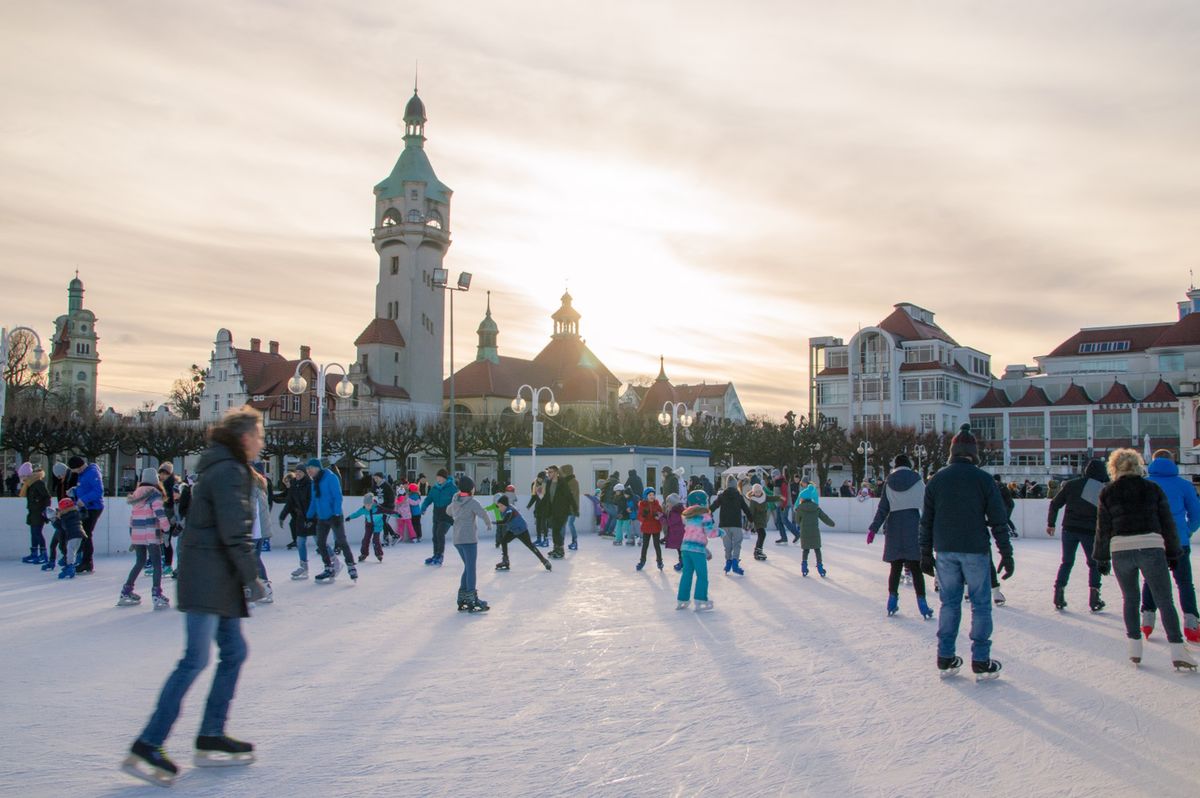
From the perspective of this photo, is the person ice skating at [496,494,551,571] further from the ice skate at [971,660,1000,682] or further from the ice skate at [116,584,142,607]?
the ice skate at [971,660,1000,682]

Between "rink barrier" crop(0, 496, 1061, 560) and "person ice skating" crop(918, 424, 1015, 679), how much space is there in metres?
15.4

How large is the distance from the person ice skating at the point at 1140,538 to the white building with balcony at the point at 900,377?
56466 mm

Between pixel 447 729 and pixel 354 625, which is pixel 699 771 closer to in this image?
pixel 447 729

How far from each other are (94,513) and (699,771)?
458 inches

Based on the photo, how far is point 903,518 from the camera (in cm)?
966

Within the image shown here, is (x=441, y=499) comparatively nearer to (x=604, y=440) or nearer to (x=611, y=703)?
(x=611, y=703)

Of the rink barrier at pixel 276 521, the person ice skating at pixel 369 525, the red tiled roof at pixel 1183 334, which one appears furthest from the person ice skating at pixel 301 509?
the red tiled roof at pixel 1183 334

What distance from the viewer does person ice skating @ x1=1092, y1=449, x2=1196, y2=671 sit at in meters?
6.89

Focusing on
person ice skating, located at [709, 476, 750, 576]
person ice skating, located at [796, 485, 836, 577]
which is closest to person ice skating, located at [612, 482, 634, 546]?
person ice skating, located at [709, 476, 750, 576]

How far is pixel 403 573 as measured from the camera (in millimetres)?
14852

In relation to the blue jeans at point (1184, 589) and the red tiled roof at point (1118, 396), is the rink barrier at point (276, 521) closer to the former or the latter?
the blue jeans at point (1184, 589)

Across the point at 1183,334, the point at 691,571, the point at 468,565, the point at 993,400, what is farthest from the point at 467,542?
the point at 1183,334

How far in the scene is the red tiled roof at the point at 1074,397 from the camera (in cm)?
6425

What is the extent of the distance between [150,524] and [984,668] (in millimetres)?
8221
